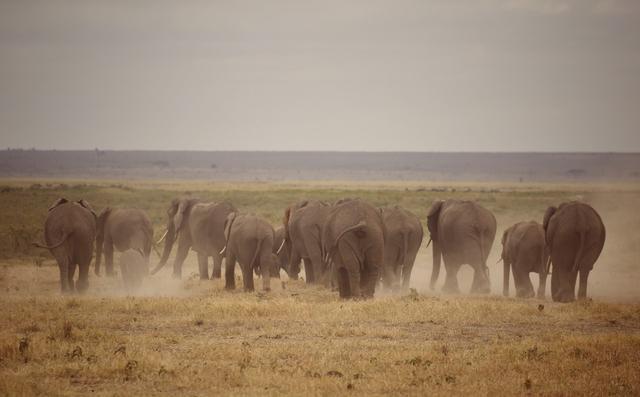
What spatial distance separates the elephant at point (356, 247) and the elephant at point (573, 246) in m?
4.48

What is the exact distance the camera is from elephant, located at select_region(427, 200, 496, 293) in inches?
990

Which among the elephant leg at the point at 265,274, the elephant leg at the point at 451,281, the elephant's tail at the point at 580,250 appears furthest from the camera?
the elephant leg at the point at 451,281

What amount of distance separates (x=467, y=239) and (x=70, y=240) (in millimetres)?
10755

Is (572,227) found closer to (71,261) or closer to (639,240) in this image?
(71,261)

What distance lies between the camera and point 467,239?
83.1ft

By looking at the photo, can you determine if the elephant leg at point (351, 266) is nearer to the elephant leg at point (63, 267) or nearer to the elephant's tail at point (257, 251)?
the elephant's tail at point (257, 251)

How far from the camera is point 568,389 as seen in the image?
12.9 meters

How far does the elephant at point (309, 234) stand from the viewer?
84.6ft

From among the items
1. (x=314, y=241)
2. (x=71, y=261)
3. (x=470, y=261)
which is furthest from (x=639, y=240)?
(x=71, y=261)

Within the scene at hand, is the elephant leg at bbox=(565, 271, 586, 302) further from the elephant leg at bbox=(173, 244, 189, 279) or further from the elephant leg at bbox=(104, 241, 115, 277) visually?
the elephant leg at bbox=(104, 241, 115, 277)

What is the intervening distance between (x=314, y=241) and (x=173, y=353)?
11381 mm

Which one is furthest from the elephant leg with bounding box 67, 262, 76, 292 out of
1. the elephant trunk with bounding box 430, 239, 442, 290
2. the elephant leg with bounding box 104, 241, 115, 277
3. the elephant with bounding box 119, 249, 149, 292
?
the elephant trunk with bounding box 430, 239, 442, 290

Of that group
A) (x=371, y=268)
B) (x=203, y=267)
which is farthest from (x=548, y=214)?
(x=203, y=267)

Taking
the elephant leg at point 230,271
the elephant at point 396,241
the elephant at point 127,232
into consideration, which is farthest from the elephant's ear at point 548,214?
the elephant at point 127,232
